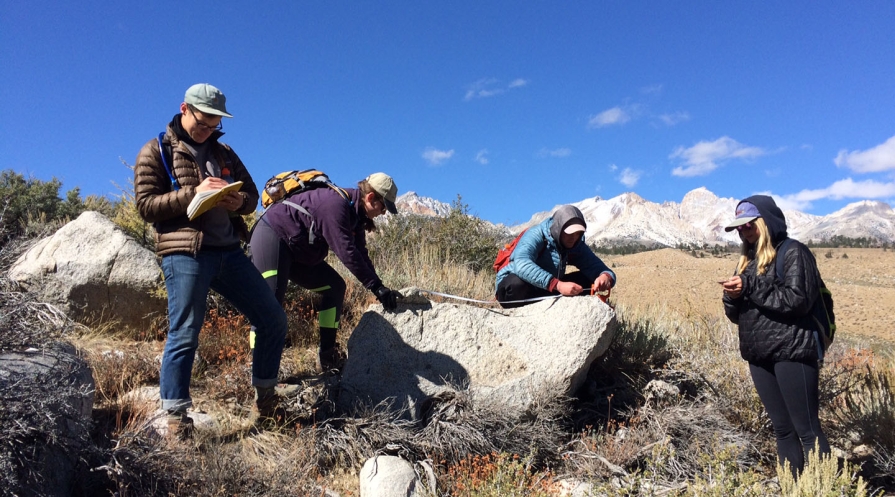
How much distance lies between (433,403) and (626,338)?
83.1 inches

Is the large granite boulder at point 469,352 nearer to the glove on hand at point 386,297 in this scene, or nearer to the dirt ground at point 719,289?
the glove on hand at point 386,297

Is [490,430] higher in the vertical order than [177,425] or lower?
lower

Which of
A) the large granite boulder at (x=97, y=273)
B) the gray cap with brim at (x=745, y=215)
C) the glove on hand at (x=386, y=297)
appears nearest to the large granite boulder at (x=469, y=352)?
the glove on hand at (x=386, y=297)

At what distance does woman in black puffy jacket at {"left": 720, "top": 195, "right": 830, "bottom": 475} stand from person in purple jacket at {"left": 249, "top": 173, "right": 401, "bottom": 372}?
2.25 metres

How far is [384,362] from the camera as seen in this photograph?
3.88m

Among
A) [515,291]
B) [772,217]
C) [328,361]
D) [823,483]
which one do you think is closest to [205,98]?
[328,361]

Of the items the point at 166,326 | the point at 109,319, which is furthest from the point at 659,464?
the point at 109,319

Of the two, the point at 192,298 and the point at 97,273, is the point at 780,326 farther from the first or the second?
the point at 97,273

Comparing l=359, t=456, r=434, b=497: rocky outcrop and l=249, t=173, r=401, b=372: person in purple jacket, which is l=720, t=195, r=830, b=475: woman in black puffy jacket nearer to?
l=359, t=456, r=434, b=497: rocky outcrop

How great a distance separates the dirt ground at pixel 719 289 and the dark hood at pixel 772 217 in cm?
275

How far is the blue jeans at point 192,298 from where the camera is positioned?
2.78m

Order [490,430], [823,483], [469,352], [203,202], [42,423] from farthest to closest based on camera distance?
[469,352]
[490,430]
[203,202]
[823,483]
[42,423]

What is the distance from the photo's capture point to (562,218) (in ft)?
14.6

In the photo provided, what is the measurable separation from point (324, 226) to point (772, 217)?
279 cm
